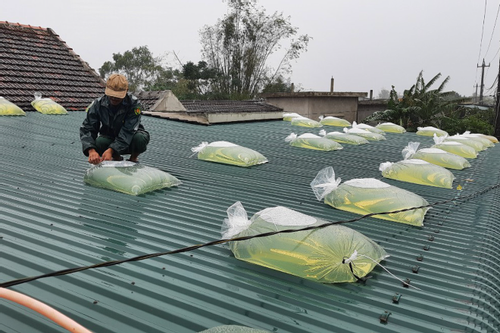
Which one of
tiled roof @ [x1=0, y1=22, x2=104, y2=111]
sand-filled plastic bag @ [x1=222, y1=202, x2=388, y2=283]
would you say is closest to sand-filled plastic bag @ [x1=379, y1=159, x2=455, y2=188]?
sand-filled plastic bag @ [x1=222, y1=202, x2=388, y2=283]

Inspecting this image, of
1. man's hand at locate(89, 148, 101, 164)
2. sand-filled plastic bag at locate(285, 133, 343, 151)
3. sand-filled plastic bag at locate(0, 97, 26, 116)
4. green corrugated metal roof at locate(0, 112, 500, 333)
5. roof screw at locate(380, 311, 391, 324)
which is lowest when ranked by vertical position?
roof screw at locate(380, 311, 391, 324)

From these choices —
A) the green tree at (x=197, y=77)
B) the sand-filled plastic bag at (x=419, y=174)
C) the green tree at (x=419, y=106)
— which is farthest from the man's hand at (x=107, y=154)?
the green tree at (x=197, y=77)

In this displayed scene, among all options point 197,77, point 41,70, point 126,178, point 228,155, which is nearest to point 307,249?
point 126,178

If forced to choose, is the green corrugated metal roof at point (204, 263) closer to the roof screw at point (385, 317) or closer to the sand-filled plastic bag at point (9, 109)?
the roof screw at point (385, 317)

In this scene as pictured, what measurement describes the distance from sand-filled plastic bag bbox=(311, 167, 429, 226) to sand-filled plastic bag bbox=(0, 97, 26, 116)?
6398 mm

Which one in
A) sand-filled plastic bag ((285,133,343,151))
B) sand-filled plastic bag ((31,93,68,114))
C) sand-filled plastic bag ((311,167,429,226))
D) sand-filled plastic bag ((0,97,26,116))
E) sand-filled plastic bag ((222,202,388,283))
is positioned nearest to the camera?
sand-filled plastic bag ((222,202,388,283))

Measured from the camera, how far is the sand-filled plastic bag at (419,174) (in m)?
4.67

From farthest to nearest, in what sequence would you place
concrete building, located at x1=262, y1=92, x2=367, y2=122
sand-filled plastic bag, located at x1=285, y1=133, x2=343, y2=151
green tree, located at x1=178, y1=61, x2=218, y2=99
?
green tree, located at x1=178, y1=61, x2=218, y2=99 → concrete building, located at x1=262, y1=92, x2=367, y2=122 → sand-filled plastic bag, located at x1=285, y1=133, x2=343, y2=151

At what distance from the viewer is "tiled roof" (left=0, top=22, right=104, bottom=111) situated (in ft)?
29.6

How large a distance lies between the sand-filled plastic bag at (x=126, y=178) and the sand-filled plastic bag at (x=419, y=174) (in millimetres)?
2710

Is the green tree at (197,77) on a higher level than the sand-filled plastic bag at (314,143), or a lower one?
higher

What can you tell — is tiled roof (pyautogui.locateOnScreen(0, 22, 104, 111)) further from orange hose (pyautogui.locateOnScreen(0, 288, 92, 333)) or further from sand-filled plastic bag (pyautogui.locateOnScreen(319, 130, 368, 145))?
orange hose (pyautogui.locateOnScreen(0, 288, 92, 333))

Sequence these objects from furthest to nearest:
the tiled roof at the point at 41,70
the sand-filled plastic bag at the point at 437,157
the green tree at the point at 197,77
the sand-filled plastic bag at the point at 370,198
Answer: the green tree at the point at 197,77, the tiled roof at the point at 41,70, the sand-filled plastic bag at the point at 437,157, the sand-filled plastic bag at the point at 370,198

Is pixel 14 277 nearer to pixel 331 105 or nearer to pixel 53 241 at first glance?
pixel 53 241
